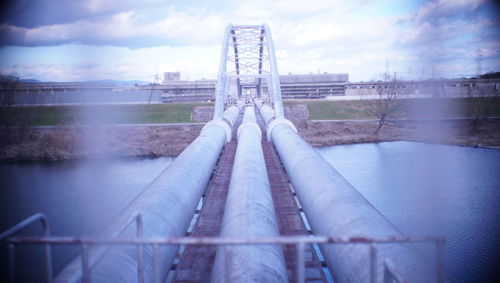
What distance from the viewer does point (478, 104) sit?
872 inches

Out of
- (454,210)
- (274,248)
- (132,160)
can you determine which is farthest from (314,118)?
(274,248)

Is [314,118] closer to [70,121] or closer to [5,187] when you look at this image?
[70,121]

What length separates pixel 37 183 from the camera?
13422 millimetres

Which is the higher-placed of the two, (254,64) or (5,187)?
(254,64)

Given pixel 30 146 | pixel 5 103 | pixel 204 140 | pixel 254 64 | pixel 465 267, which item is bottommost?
pixel 465 267

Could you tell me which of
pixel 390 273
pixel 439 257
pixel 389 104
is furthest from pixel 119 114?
pixel 439 257

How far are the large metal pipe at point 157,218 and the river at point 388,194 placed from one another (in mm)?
2538

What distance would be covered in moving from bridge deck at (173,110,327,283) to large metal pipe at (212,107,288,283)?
47cm

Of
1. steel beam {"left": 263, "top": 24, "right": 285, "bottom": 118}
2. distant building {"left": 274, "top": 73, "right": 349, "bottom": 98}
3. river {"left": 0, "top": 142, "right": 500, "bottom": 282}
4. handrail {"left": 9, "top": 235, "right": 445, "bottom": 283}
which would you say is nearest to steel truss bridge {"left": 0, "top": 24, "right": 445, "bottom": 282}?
handrail {"left": 9, "top": 235, "right": 445, "bottom": 283}

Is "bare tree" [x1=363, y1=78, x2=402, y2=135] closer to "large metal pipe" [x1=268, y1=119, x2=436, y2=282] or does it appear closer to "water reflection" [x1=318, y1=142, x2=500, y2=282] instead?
"water reflection" [x1=318, y1=142, x2=500, y2=282]

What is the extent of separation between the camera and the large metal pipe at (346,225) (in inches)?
100.0

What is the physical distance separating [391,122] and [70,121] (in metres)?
24.5

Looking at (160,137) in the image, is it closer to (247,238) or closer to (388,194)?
(388,194)

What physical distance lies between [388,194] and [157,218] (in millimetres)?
9668
